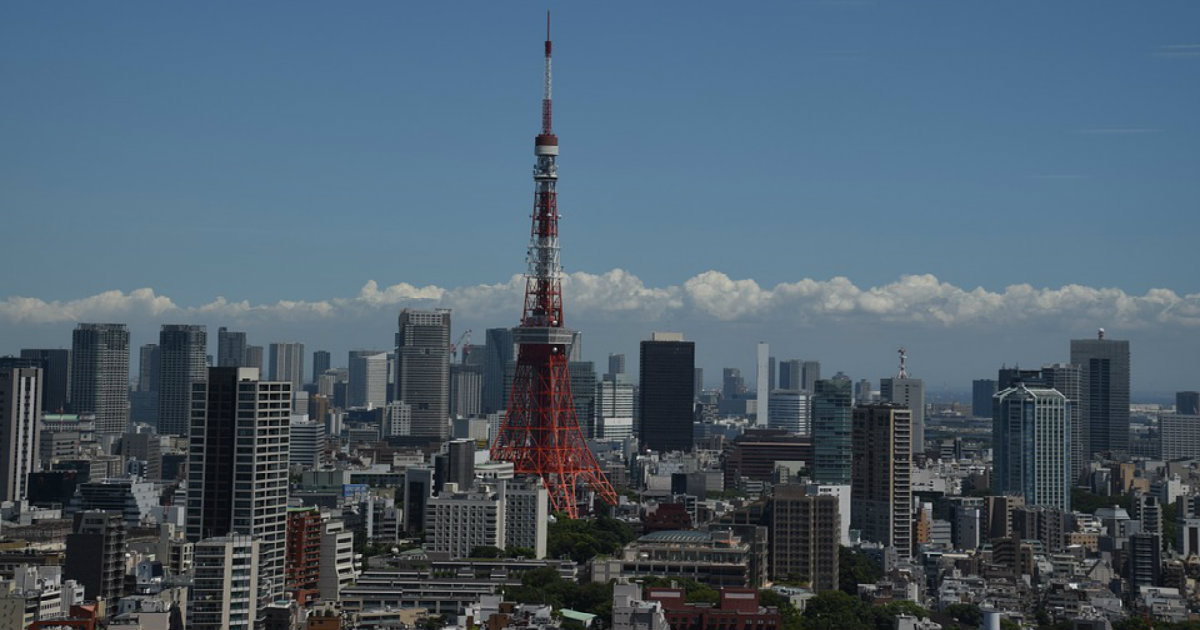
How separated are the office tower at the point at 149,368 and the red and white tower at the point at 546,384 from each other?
53545mm

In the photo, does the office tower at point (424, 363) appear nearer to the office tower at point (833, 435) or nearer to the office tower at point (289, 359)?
the office tower at point (289, 359)

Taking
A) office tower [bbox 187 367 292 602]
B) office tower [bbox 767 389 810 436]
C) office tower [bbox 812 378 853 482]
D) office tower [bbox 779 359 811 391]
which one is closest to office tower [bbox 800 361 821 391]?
office tower [bbox 779 359 811 391]

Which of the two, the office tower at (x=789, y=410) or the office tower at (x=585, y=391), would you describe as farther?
the office tower at (x=789, y=410)

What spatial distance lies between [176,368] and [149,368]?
11.6m

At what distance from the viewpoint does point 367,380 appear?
439 ft

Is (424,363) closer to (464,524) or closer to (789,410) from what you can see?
(789,410)

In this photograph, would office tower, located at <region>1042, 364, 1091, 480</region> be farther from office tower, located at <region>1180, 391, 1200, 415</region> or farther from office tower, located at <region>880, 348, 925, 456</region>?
office tower, located at <region>1180, 391, 1200, 415</region>

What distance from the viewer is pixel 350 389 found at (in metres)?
135

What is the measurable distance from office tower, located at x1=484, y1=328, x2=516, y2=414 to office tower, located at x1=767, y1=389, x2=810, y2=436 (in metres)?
19.0

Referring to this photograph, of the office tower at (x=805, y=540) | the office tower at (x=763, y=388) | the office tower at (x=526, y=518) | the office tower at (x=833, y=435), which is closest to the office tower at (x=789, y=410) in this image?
the office tower at (x=763, y=388)

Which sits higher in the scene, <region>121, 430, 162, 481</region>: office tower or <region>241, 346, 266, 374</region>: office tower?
<region>241, 346, 266, 374</region>: office tower

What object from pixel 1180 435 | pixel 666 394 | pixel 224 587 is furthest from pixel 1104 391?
pixel 224 587

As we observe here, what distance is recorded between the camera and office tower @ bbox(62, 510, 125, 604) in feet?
109

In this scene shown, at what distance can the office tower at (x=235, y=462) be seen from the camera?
35406 millimetres
